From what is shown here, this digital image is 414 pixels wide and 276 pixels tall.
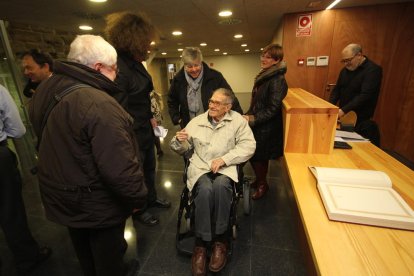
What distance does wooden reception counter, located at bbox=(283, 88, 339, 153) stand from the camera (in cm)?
137

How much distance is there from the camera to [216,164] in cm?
157

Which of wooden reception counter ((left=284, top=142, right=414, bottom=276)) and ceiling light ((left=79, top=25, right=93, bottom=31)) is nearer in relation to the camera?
wooden reception counter ((left=284, top=142, right=414, bottom=276))

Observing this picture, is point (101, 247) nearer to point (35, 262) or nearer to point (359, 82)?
point (35, 262)

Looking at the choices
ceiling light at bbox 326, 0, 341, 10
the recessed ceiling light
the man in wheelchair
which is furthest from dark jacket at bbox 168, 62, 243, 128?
ceiling light at bbox 326, 0, 341, 10

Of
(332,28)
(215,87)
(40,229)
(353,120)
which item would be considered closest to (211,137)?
(215,87)

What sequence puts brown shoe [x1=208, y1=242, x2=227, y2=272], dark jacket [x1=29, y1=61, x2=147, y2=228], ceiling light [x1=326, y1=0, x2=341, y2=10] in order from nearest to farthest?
dark jacket [x1=29, y1=61, x2=147, y2=228]
brown shoe [x1=208, y1=242, x2=227, y2=272]
ceiling light [x1=326, y1=0, x2=341, y2=10]

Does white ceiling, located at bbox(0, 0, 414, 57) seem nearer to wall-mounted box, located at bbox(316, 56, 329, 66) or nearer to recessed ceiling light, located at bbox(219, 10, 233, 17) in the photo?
recessed ceiling light, located at bbox(219, 10, 233, 17)

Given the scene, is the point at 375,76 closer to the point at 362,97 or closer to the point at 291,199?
the point at 362,97

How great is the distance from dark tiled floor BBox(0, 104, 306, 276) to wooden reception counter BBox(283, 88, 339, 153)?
2.64 feet

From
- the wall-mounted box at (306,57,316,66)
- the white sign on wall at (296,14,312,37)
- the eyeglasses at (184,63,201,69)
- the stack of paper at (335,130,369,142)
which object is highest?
the white sign on wall at (296,14,312,37)

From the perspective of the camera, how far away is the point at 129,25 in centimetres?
144

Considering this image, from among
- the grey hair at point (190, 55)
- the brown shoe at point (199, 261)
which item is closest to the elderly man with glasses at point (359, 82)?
the grey hair at point (190, 55)

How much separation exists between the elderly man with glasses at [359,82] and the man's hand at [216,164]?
5.21ft

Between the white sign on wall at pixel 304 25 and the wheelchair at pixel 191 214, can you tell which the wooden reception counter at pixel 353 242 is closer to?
the wheelchair at pixel 191 214
